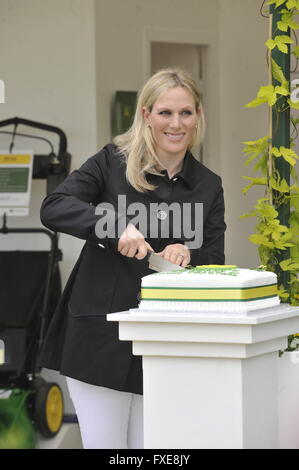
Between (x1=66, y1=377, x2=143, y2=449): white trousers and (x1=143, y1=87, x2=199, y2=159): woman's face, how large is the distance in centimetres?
61

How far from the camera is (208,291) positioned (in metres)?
1.91

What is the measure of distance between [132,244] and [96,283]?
0.25m

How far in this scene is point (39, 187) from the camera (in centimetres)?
497

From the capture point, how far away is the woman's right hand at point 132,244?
2.13 meters

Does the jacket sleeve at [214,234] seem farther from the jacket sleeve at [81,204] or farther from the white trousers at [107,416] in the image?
the white trousers at [107,416]

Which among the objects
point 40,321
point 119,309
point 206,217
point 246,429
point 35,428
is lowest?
point 35,428

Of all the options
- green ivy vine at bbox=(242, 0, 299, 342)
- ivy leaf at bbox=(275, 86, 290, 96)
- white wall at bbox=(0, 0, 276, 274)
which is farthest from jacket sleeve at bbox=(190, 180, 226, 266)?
white wall at bbox=(0, 0, 276, 274)

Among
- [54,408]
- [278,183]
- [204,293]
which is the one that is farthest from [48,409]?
[204,293]

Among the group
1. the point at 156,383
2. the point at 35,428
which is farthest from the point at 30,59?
the point at 156,383

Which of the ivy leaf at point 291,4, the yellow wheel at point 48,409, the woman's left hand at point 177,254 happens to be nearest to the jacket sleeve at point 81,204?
the woman's left hand at point 177,254

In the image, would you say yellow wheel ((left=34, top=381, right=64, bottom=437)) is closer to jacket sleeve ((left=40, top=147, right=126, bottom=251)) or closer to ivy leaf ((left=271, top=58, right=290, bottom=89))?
jacket sleeve ((left=40, top=147, right=126, bottom=251))

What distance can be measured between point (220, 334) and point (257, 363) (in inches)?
5.1

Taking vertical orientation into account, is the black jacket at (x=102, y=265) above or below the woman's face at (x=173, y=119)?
below
